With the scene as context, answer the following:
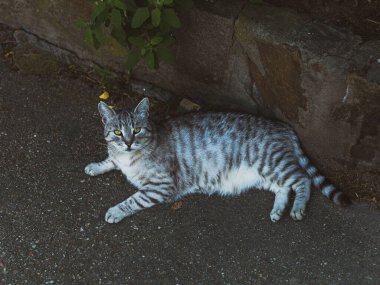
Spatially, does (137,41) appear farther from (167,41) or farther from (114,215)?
(114,215)

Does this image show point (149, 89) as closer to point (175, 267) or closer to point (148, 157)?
point (148, 157)

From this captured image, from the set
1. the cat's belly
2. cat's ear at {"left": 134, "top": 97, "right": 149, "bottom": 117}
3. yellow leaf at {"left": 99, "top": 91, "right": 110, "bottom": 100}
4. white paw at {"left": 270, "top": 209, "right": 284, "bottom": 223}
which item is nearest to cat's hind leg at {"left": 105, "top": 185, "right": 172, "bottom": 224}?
the cat's belly

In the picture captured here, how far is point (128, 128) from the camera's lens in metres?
4.19

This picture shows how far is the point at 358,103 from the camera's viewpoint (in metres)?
3.82

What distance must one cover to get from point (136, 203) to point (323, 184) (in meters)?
1.49

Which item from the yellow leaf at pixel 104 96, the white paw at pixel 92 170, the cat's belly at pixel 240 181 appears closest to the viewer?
the cat's belly at pixel 240 181

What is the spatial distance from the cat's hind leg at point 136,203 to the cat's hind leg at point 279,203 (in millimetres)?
849

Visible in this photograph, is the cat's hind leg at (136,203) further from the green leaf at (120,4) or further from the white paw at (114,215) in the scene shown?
the green leaf at (120,4)

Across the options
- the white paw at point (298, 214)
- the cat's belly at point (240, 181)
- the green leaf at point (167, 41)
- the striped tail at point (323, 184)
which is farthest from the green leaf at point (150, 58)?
the white paw at point (298, 214)

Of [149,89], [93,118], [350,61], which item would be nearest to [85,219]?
[93,118]

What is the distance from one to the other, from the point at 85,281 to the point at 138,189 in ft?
3.13

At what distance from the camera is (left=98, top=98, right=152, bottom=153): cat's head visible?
165 inches

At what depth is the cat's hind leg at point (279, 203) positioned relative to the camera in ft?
13.8

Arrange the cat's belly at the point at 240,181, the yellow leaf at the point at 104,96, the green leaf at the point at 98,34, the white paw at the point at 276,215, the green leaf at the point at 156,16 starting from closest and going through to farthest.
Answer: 1. the green leaf at the point at 156,16
2. the white paw at the point at 276,215
3. the green leaf at the point at 98,34
4. the cat's belly at the point at 240,181
5. the yellow leaf at the point at 104,96
